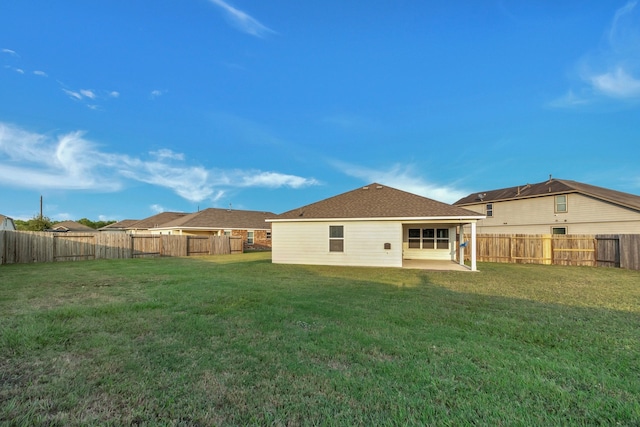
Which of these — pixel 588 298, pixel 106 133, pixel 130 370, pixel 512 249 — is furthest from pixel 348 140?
pixel 130 370

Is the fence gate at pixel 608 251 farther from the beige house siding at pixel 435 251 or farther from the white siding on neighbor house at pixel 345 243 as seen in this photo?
the white siding on neighbor house at pixel 345 243

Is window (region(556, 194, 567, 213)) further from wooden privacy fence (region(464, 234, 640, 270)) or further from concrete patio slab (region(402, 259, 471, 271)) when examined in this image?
concrete patio slab (region(402, 259, 471, 271))

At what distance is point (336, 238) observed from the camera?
576 inches

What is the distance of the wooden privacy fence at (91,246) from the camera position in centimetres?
1511

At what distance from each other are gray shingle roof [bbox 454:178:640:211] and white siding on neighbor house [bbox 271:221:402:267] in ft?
53.0

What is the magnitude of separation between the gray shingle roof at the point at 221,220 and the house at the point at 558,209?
74.5 ft

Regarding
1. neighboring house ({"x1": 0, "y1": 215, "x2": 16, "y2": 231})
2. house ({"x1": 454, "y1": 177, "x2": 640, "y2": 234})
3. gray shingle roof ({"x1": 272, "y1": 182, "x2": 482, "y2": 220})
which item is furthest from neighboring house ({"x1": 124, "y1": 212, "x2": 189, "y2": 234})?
house ({"x1": 454, "y1": 177, "x2": 640, "y2": 234})

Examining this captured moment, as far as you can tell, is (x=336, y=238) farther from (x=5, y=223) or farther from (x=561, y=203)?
(x=5, y=223)

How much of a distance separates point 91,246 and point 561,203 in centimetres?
3170

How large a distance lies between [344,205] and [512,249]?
9882mm

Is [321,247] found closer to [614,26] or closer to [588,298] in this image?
[588,298]

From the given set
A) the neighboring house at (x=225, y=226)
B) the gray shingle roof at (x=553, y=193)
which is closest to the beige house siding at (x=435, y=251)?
the gray shingle roof at (x=553, y=193)

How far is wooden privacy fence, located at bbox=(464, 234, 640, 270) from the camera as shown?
13.3 metres

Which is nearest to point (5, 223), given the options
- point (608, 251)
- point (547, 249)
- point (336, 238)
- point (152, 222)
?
point (152, 222)
